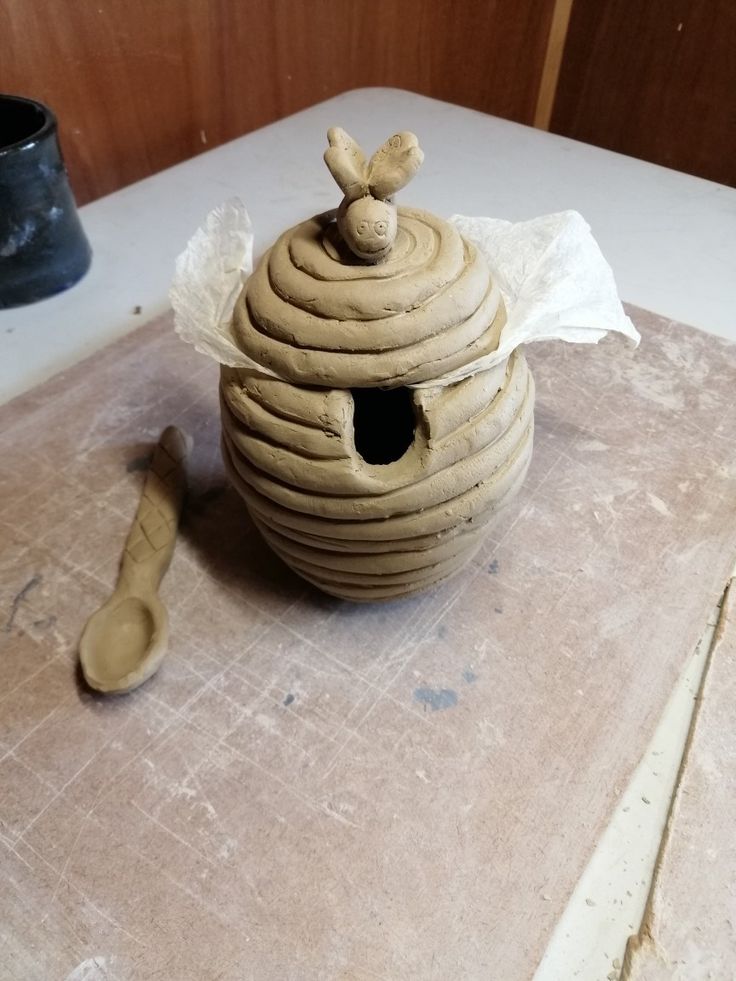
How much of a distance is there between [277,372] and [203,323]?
16 cm

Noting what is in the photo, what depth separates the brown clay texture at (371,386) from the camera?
810 millimetres

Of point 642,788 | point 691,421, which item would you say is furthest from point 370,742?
point 691,421

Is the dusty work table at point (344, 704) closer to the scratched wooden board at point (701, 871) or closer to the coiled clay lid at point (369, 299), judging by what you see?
the scratched wooden board at point (701, 871)

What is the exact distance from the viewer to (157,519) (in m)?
1.14

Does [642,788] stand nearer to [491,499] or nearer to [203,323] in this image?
[491,499]

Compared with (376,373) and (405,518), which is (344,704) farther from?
(376,373)

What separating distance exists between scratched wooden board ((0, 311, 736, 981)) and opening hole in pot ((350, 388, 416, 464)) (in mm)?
195

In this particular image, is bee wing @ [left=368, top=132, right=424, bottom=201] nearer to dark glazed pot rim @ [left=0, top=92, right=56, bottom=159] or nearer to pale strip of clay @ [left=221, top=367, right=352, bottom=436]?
pale strip of clay @ [left=221, top=367, right=352, bottom=436]

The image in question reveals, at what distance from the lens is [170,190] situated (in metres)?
1.93

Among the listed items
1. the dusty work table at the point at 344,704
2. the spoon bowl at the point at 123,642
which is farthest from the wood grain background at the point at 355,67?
→ the spoon bowl at the point at 123,642

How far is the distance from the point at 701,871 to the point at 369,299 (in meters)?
0.68

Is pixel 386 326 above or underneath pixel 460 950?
above

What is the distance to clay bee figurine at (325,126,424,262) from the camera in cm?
79


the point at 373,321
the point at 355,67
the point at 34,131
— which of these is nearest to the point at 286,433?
the point at 373,321
